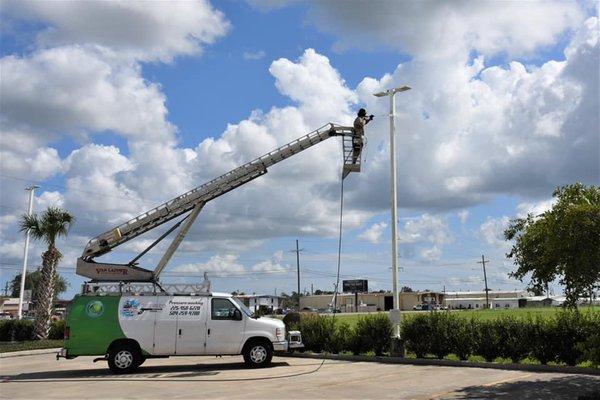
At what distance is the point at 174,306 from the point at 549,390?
9.70m

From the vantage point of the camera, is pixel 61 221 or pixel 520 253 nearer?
pixel 520 253

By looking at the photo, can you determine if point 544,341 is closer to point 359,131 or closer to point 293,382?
point 293,382

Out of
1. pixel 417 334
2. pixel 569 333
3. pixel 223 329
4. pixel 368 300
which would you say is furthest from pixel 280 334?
pixel 368 300

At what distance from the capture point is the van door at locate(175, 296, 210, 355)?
54.9 feet

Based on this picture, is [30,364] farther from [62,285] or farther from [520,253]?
[62,285]

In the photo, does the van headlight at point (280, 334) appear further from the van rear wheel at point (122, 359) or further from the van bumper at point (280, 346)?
the van rear wheel at point (122, 359)

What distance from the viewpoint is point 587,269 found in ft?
36.1

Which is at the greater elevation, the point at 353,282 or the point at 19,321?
the point at 353,282

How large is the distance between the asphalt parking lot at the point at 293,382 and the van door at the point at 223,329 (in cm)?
65

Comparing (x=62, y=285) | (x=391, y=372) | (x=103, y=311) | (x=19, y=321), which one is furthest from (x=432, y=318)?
(x=62, y=285)

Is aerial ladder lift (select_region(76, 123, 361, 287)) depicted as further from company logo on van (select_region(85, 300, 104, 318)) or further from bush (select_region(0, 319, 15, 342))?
bush (select_region(0, 319, 15, 342))

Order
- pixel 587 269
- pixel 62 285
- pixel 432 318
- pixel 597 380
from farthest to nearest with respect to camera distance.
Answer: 1. pixel 62 285
2. pixel 432 318
3. pixel 597 380
4. pixel 587 269

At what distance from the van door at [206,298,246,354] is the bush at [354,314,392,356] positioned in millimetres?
4852

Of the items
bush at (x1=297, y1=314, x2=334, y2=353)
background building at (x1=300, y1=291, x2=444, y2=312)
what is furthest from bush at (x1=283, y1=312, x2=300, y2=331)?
background building at (x1=300, y1=291, x2=444, y2=312)
